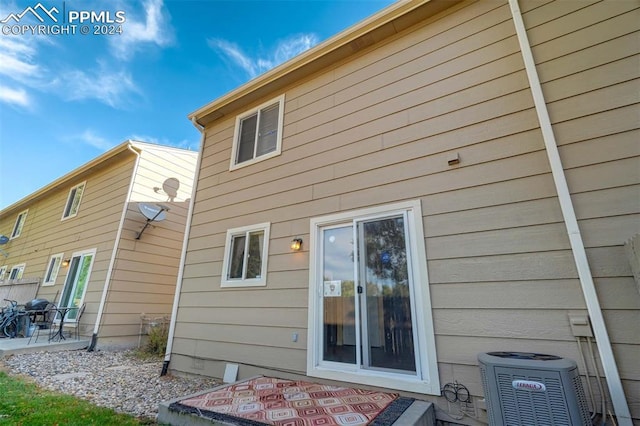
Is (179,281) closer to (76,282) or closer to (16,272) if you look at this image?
(76,282)

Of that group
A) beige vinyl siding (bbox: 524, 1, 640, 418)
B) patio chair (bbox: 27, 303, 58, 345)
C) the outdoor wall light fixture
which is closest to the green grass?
the outdoor wall light fixture

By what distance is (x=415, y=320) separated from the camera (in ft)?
9.51

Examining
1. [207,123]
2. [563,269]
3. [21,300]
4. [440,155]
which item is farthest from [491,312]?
[21,300]

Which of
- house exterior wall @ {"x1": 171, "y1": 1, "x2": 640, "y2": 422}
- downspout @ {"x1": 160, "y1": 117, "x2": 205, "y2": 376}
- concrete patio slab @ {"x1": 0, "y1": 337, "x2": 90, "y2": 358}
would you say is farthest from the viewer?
concrete patio slab @ {"x1": 0, "y1": 337, "x2": 90, "y2": 358}

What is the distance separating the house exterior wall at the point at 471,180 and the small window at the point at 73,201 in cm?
760

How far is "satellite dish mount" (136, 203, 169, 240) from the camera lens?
23.1ft

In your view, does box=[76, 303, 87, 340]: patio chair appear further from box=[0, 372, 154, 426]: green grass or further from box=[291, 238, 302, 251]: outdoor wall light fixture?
box=[291, 238, 302, 251]: outdoor wall light fixture

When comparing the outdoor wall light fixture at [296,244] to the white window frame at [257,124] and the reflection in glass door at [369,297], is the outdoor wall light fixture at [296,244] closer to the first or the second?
the reflection in glass door at [369,297]

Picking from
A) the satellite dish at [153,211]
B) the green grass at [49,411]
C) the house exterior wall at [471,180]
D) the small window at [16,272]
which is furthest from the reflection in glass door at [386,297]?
the small window at [16,272]

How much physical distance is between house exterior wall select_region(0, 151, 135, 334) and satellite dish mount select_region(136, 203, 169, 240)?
75 cm

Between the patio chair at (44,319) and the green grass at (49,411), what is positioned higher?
the patio chair at (44,319)

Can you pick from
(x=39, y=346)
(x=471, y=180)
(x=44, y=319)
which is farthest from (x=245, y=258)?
(x=44, y=319)

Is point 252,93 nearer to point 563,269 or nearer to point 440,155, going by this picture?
point 440,155

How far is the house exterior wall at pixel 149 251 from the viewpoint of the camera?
6.78 m
